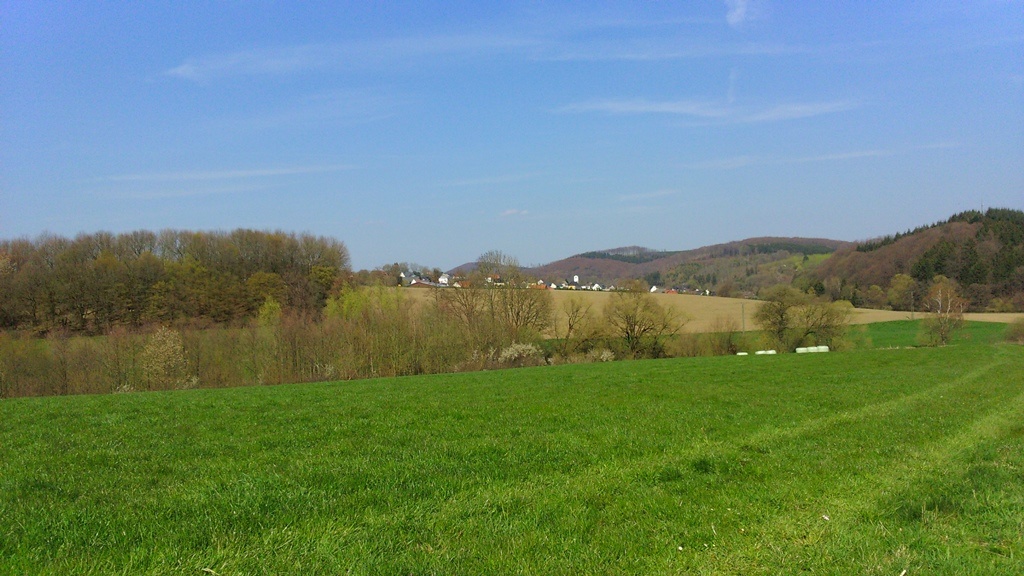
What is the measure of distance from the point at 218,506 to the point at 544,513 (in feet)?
11.1

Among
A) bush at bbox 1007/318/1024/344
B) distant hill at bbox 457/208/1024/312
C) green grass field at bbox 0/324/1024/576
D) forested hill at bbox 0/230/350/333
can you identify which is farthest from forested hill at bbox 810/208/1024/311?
green grass field at bbox 0/324/1024/576

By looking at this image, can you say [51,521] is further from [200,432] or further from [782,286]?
[782,286]

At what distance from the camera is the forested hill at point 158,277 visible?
58.0 metres

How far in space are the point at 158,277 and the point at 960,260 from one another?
120 meters

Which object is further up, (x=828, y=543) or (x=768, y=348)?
(x=828, y=543)

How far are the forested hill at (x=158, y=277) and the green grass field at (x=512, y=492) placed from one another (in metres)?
54.1

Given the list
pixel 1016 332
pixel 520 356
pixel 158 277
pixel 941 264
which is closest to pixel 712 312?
pixel 1016 332

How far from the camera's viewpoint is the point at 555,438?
10.5 meters

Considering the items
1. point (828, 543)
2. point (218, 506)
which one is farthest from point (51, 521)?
point (828, 543)

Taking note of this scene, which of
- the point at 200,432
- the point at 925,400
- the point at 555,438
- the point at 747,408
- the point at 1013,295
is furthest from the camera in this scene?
the point at 1013,295

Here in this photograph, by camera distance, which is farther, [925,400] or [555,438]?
[925,400]

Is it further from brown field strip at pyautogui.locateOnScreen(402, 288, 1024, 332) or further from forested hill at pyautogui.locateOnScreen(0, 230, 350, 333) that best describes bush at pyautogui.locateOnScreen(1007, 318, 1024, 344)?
forested hill at pyautogui.locateOnScreen(0, 230, 350, 333)

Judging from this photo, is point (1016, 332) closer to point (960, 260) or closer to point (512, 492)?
point (960, 260)

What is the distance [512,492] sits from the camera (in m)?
7.45
